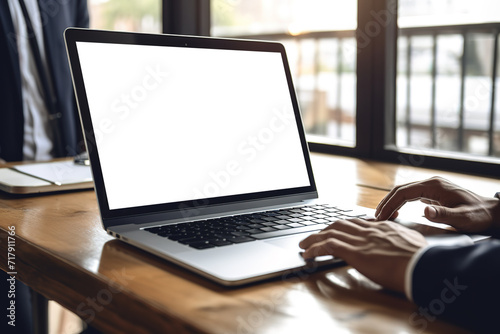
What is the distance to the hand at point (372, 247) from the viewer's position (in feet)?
2.00

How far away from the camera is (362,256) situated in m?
0.64

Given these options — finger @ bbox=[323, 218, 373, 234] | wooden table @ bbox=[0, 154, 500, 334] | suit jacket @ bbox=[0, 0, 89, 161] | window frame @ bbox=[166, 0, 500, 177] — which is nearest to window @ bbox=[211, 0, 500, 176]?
window frame @ bbox=[166, 0, 500, 177]

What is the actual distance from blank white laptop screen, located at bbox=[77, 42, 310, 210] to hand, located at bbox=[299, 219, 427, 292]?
0.29 metres

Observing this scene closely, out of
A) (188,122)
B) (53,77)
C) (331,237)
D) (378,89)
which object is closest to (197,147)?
(188,122)

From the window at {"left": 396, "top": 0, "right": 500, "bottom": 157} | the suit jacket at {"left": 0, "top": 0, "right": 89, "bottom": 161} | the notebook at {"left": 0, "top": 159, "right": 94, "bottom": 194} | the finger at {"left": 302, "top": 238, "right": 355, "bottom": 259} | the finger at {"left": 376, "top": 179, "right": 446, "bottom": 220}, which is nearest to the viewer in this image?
the finger at {"left": 302, "top": 238, "right": 355, "bottom": 259}

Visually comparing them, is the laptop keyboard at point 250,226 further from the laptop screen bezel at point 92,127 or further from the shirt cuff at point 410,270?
the shirt cuff at point 410,270

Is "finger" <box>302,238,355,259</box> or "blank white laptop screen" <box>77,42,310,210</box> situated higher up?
"blank white laptop screen" <box>77,42,310,210</box>

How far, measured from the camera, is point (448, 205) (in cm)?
93

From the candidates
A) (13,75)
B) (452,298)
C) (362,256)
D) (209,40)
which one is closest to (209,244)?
(362,256)

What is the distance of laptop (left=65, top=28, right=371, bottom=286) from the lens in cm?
78

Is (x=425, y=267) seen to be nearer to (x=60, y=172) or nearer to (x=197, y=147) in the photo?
(x=197, y=147)

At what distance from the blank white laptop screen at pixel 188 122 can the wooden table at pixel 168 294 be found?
12cm

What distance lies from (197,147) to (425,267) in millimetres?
489

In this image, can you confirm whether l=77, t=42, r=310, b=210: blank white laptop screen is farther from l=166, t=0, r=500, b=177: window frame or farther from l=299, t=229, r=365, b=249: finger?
l=166, t=0, r=500, b=177: window frame
